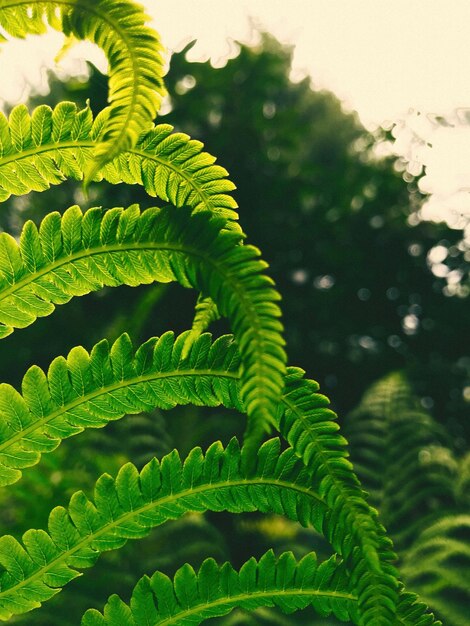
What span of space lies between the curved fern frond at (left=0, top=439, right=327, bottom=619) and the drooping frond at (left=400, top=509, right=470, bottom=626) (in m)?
1.07

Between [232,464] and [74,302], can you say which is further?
[74,302]

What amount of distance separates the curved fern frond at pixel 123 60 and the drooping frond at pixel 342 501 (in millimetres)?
213

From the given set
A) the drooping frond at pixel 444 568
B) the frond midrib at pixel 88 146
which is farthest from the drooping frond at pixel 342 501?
the drooping frond at pixel 444 568

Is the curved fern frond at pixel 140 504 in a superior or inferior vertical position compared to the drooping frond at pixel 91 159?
inferior

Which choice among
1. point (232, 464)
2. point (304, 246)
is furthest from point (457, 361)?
point (232, 464)

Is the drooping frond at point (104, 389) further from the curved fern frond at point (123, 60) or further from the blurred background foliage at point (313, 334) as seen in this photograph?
the blurred background foliage at point (313, 334)

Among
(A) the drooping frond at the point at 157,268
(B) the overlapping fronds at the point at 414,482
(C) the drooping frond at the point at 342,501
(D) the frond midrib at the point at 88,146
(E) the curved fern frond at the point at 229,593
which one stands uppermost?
(B) the overlapping fronds at the point at 414,482

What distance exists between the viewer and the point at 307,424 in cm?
44

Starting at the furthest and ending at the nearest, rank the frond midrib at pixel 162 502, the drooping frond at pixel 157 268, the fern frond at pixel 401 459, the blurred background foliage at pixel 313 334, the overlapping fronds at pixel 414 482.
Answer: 1. the fern frond at pixel 401 459
2. the blurred background foliage at pixel 313 334
3. the overlapping fronds at pixel 414 482
4. the frond midrib at pixel 162 502
5. the drooping frond at pixel 157 268

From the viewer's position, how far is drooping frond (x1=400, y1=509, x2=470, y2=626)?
1.38 meters

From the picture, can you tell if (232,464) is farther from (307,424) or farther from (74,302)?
(74,302)

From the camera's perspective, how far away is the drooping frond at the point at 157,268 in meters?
0.37

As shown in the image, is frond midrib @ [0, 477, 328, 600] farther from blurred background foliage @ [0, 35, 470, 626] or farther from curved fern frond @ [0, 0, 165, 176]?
blurred background foliage @ [0, 35, 470, 626]

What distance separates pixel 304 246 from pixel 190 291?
2.01 ft
